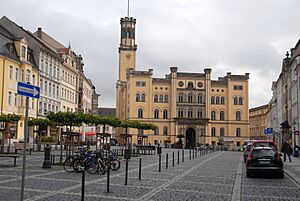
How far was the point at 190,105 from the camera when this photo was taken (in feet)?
357

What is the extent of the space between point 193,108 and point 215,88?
26.3 feet

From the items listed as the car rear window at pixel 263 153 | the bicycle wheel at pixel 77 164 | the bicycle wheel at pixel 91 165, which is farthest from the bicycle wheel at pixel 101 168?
the car rear window at pixel 263 153

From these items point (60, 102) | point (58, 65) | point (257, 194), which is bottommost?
point (257, 194)

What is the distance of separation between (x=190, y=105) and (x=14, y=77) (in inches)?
2510

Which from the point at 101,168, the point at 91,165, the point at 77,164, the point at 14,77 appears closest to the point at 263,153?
the point at 101,168

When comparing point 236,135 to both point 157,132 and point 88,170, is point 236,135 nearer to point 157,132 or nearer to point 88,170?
point 157,132

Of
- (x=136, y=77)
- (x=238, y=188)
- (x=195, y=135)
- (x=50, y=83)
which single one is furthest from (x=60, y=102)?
(x=238, y=188)

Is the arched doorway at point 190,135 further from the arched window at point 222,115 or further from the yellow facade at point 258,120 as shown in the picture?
the yellow facade at point 258,120

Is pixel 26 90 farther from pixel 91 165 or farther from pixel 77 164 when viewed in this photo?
pixel 77 164

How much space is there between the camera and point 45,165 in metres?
22.7

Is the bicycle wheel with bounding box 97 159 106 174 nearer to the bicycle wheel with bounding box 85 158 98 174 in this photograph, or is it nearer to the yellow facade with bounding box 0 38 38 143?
the bicycle wheel with bounding box 85 158 98 174

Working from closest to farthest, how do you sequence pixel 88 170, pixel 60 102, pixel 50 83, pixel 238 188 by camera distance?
pixel 238 188 → pixel 88 170 → pixel 50 83 → pixel 60 102

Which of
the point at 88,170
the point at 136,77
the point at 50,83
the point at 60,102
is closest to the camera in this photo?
the point at 88,170

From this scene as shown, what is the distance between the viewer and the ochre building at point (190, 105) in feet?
350
